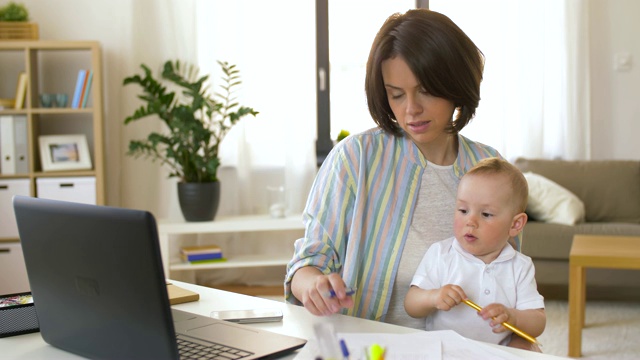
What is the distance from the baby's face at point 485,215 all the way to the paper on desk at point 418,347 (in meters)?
0.39

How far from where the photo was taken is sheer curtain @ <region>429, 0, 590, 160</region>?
528cm

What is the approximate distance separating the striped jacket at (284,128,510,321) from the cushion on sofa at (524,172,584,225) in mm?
2961

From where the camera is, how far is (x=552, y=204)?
4.68 meters

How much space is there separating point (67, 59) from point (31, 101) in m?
0.42

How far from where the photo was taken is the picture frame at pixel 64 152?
4.70 m

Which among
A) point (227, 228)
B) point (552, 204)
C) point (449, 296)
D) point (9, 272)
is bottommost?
point (9, 272)

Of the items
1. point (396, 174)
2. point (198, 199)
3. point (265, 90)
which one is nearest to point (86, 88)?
point (198, 199)

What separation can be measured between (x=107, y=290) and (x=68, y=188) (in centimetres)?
364

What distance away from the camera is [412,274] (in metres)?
1.82

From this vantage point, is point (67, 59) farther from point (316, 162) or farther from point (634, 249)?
point (634, 249)

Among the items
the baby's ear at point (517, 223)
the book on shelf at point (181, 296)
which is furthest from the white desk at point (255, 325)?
the baby's ear at point (517, 223)

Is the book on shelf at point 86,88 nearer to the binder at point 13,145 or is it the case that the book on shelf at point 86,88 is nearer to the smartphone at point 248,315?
the binder at point 13,145

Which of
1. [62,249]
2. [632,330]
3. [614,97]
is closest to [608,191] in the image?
[614,97]

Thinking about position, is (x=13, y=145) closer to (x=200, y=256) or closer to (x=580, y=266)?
(x=200, y=256)
